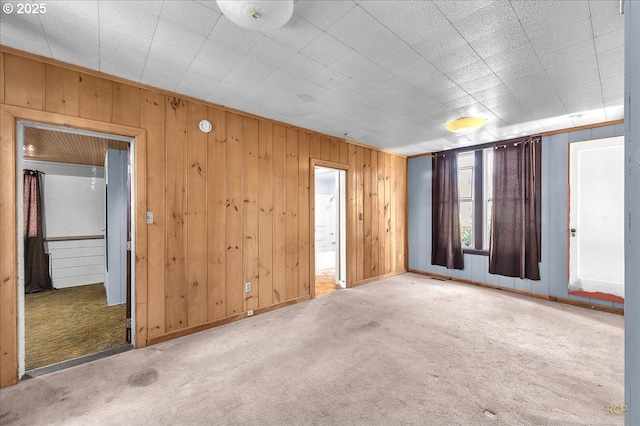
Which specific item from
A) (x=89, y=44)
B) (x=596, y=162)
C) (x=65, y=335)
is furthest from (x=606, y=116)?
(x=65, y=335)

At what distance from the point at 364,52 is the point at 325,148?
2.26 m

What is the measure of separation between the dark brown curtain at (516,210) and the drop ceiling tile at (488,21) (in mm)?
3179

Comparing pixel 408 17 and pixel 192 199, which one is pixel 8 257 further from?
pixel 408 17

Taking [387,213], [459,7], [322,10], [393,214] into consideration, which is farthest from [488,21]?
[393,214]

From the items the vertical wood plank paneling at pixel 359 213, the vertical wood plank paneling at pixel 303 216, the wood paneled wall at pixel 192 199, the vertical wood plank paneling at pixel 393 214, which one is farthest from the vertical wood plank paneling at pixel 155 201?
the vertical wood plank paneling at pixel 393 214

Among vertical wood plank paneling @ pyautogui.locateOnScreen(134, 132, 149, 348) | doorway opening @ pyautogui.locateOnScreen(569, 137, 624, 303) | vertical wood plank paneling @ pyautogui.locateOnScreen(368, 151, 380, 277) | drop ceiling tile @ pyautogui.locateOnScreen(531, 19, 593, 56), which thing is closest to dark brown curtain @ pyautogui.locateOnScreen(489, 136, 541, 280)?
doorway opening @ pyautogui.locateOnScreen(569, 137, 624, 303)

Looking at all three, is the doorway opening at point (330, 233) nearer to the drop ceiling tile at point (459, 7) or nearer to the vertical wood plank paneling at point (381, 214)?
the vertical wood plank paneling at point (381, 214)

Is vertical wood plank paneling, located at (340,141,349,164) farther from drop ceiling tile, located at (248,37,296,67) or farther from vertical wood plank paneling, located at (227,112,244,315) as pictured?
drop ceiling tile, located at (248,37,296,67)

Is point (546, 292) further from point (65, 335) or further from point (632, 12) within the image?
point (65, 335)

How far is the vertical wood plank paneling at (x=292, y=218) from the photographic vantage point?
381cm

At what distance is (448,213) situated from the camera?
5223 mm

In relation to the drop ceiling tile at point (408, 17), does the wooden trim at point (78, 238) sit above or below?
below

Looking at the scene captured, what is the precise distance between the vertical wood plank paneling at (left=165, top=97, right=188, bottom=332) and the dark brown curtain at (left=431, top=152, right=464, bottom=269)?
452 centimetres

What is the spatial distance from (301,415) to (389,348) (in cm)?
115
